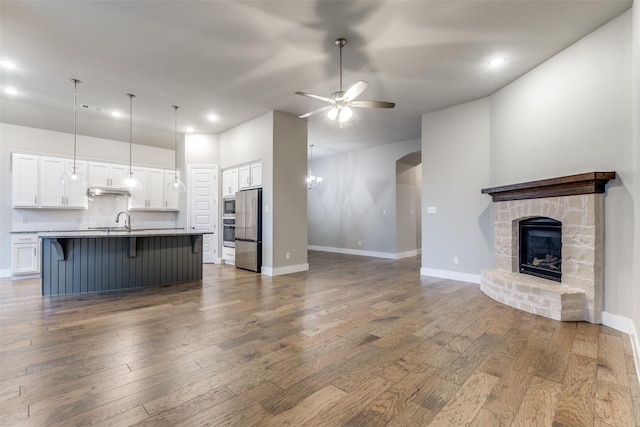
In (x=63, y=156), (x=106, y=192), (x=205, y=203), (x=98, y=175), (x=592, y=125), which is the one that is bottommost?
(x=205, y=203)

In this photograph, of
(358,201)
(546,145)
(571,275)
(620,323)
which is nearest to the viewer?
(620,323)

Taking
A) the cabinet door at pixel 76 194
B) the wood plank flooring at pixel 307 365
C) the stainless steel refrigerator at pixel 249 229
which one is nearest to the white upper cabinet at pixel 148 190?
the cabinet door at pixel 76 194

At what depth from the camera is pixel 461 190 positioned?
523 cm

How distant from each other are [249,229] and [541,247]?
193 inches

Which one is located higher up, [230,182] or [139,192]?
[230,182]

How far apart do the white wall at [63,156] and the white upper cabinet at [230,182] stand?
75.6 inches

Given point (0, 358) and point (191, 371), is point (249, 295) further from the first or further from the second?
point (0, 358)

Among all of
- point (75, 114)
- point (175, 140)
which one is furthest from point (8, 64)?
point (175, 140)

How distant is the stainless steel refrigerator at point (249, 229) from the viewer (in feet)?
19.3

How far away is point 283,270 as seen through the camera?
5.80 m

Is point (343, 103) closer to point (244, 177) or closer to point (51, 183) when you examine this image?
point (244, 177)

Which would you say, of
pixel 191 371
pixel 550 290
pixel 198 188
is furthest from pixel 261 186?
pixel 550 290

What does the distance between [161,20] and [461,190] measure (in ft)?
16.2

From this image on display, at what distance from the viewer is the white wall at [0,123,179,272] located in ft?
19.5
